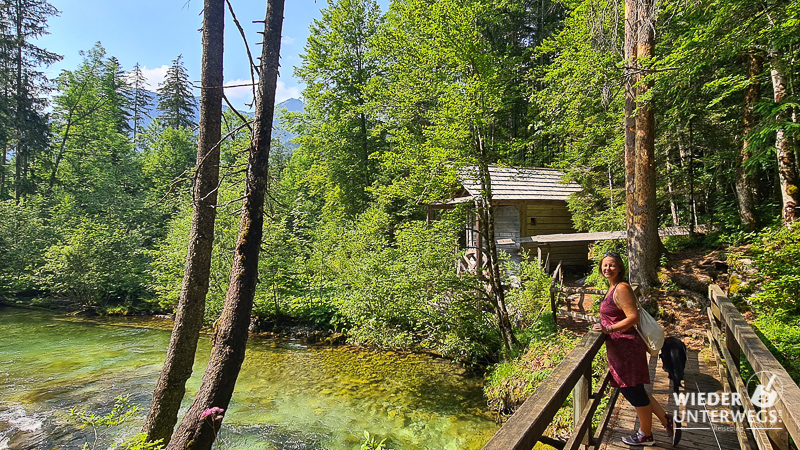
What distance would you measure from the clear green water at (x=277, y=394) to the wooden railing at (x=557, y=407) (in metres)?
3.75

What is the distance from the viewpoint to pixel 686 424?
3602 mm

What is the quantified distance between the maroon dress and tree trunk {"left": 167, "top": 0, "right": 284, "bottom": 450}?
3.78 m

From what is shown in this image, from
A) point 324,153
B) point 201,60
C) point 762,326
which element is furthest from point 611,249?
point 324,153

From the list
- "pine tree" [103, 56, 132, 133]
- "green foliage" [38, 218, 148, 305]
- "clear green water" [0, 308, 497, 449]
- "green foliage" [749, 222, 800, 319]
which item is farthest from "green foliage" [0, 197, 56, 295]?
"green foliage" [749, 222, 800, 319]

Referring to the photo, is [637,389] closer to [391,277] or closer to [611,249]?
[391,277]

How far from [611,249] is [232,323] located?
10144 millimetres

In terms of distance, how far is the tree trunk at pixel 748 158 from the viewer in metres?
7.89

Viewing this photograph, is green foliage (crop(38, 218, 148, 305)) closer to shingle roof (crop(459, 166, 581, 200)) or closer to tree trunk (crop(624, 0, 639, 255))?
shingle roof (crop(459, 166, 581, 200))

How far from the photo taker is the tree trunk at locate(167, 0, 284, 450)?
3.92 meters

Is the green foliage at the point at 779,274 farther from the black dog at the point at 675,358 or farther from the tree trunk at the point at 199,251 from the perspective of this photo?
the tree trunk at the point at 199,251

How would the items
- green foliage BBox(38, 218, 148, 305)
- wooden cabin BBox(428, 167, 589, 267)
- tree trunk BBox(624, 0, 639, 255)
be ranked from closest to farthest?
1. tree trunk BBox(624, 0, 639, 255)
2. wooden cabin BBox(428, 167, 589, 267)
3. green foliage BBox(38, 218, 148, 305)

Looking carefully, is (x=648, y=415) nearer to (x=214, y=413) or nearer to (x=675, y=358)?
(x=675, y=358)

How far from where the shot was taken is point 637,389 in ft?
10.0

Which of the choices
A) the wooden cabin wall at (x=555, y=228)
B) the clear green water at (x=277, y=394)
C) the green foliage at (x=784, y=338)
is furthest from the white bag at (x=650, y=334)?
the wooden cabin wall at (x=555, y=228)
